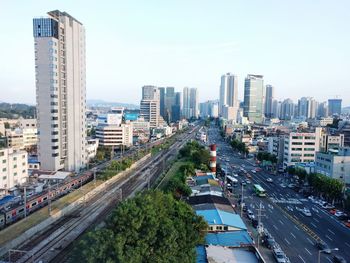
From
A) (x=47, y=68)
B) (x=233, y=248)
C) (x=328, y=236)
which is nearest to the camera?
(x=233, y=248)

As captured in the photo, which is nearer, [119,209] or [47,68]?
[119,209]


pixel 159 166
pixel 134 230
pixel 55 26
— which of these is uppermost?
pixel 55 26

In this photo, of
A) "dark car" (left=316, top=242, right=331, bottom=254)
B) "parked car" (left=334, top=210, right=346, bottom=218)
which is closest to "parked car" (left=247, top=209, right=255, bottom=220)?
"dark car" (left=316, top=242, right=331, bottom=254)

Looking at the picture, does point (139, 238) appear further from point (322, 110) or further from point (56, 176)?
point (322, 110)

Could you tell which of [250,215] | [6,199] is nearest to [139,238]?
[250,215]

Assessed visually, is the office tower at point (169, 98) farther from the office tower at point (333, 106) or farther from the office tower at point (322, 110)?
the office tower at point (333, 106)

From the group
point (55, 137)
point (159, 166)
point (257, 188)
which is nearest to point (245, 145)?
point (159, 166)

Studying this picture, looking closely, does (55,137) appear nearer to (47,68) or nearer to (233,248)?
(47,68)
